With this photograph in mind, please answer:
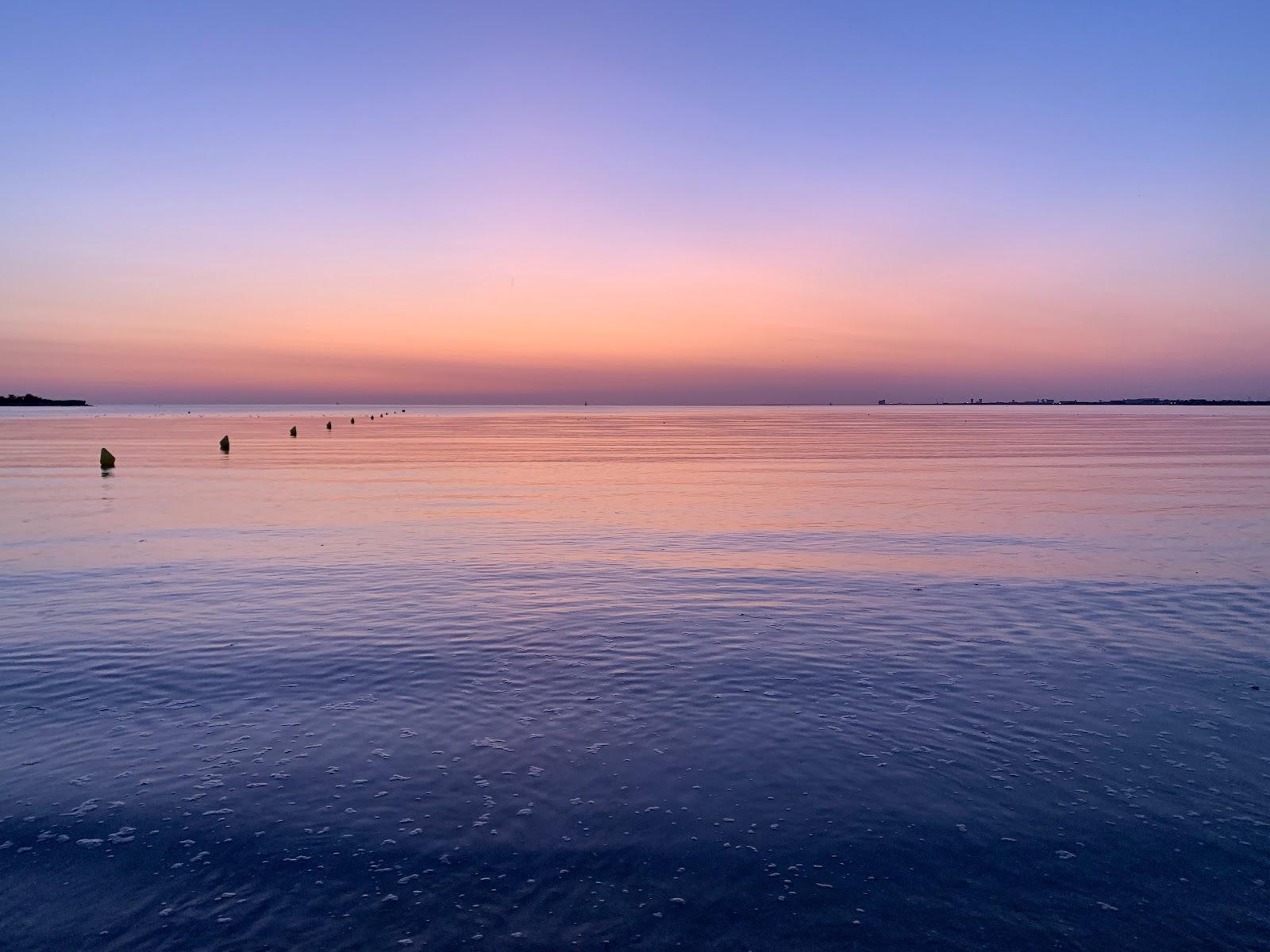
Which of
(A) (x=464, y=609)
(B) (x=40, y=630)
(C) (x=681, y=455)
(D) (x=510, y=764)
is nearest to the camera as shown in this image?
(D) (x=510, y=764)

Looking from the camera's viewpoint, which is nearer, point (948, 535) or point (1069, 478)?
point (948, 535)

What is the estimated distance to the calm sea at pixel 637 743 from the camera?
826cm

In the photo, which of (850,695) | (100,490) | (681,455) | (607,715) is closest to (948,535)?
(850,695)

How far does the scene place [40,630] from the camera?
18.2 metres

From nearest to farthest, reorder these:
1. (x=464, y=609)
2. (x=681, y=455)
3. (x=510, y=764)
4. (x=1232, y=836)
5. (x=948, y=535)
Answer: (x=1232, y=836)
(x=510, y=764)
(x=464, y=609)
(x=948, y=535)
(x=681, y=455)

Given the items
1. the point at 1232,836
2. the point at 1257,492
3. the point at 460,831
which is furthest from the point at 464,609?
the point at 1257,492

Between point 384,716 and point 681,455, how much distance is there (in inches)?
2629

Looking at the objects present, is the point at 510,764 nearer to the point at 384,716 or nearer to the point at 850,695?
the point at 384,716

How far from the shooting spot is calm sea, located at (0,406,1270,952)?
8258 mm

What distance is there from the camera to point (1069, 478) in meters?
52.8

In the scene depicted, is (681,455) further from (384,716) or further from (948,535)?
(384,716)

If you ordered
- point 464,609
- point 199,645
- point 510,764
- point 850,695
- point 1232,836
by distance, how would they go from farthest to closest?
point 464,609, point 199,645, point 850,695, point 510,764, point 1232,836

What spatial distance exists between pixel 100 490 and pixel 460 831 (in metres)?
45.8

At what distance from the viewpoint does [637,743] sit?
39.6 ft
